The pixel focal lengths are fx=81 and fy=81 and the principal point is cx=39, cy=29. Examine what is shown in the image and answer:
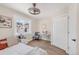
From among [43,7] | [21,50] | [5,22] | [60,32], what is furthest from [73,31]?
[5,22]

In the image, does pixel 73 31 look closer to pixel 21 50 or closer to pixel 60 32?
pixel 60 32

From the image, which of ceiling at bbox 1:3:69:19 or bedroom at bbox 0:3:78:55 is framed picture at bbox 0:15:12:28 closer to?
bedroom at bbox 0:3:78:55

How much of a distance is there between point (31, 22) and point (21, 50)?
1.74ft

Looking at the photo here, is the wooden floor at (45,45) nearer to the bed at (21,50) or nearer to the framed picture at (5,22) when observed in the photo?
the bed at (21,50)

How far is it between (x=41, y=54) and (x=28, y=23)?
0.61m

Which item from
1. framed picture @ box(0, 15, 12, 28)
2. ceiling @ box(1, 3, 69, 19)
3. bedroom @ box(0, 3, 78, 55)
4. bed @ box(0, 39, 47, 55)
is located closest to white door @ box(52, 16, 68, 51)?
bedroom @ box(0, 3, 78, 55)

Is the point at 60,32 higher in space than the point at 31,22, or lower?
lower

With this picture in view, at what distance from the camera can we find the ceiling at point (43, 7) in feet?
4.10

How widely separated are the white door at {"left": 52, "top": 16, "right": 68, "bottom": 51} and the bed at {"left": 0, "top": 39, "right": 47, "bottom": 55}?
0.38m

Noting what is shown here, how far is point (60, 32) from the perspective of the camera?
1587 millimetres

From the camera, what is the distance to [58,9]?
Result: 1.37 m

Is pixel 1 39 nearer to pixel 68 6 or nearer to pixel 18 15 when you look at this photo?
pixel 18 15

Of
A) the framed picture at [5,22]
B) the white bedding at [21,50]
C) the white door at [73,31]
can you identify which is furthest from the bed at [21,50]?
the white door at [73,31]
